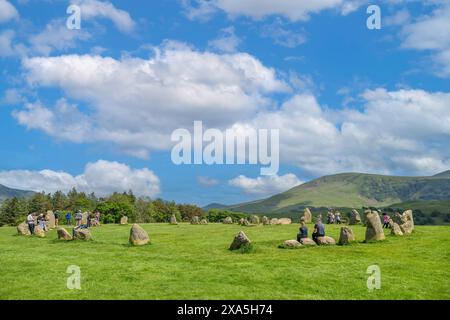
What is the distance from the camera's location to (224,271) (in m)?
24.6

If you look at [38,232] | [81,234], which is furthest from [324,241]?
[38,232]

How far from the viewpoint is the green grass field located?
798 inches

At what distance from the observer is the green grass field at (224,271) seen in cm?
2028

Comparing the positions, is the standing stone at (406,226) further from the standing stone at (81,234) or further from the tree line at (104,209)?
the tree line at (104,209)

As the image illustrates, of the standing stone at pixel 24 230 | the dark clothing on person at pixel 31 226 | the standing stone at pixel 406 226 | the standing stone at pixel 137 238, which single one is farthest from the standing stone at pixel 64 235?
the standing stone at pixel 406 226

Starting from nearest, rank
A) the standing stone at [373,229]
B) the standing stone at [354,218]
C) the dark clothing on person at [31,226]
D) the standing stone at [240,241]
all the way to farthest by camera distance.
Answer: the standing stone at [240,241] < the standing stone at [373,229] < the dark clothing on person at [31,226] < the standing stone at [354,218]

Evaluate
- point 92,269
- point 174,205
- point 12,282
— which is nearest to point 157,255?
point 92,269

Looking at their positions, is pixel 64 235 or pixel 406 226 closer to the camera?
pixel 64 235

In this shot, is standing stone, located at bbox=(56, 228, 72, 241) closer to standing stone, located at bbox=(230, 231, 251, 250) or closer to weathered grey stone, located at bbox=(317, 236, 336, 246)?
standing stone, located at bbox=(230, 231, 251, 250)

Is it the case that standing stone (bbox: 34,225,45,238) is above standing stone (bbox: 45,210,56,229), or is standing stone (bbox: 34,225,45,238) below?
below

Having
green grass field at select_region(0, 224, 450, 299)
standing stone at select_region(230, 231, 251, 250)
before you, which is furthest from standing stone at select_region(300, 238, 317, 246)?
standing stone at select_region(230, 231, 251, 250)

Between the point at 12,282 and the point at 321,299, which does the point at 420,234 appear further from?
the point at 12,282

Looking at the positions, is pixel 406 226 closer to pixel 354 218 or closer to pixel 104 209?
pixel 354 218
